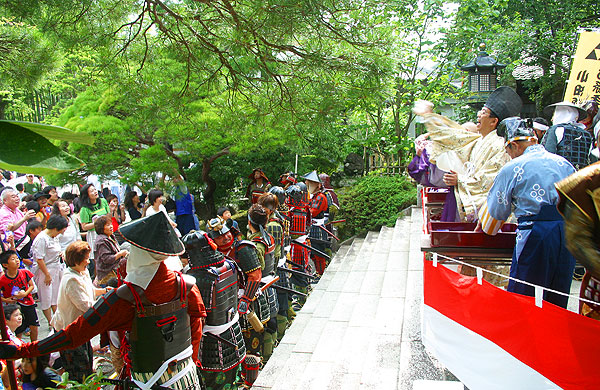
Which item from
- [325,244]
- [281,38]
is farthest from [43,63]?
[325,244]

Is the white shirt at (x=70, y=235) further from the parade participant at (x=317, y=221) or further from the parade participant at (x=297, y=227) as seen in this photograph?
the parade participant at (x=317, y=221)

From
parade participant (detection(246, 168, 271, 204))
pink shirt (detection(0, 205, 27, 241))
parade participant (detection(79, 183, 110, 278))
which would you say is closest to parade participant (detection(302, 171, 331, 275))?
parade participant (detection(246, 168, 271, 204))

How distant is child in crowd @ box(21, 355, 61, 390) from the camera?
3.70 metres

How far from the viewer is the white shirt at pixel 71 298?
176 inches

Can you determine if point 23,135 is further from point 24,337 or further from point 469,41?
point 469,41

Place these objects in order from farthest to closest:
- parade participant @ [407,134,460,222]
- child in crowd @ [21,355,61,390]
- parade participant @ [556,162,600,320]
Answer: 1. parade participant @ [407,134,460,222]
2. child in crowd @ [21,355,61,390]
3. parade participant @ [556,162,600,320]

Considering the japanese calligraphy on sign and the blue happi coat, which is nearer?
the blue happi coat

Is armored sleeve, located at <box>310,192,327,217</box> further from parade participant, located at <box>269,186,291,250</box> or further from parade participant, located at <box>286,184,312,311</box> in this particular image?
parade participant, located at <box>269,186,291,250</box>

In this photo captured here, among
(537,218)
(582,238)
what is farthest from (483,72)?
(582,238)

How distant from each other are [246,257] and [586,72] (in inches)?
194

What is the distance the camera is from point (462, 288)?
305 cm

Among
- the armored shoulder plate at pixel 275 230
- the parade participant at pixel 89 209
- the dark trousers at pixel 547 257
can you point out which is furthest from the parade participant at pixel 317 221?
the dark trousers at pixel 547 257

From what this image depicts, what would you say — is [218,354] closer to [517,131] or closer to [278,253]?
[278,253]

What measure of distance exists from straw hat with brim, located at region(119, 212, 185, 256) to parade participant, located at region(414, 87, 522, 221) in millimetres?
2608
